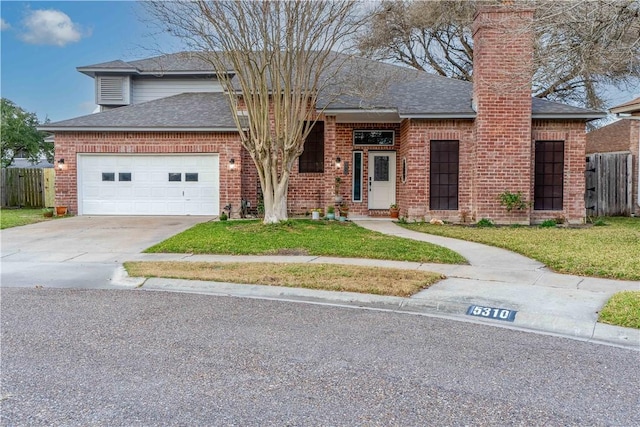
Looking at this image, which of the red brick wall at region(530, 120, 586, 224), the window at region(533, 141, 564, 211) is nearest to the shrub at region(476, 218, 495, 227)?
the red brick wall at region(530, 120, 586, 224)

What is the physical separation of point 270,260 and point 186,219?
7.48 meters

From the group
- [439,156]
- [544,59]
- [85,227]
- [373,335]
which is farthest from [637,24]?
[85,227]

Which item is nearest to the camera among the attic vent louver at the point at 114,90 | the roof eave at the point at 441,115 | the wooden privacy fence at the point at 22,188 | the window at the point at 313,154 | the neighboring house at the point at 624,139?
the neighboring house at the point at 624,139

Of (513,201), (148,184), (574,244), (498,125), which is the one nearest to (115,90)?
(148,184)

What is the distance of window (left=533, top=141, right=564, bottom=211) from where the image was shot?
14.6 m

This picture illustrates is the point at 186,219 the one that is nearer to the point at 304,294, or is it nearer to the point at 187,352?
the point at 304,294

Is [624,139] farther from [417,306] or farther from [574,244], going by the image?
[417,306]

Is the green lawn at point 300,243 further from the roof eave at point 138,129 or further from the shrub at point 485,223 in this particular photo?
the roof eave at point 138,129

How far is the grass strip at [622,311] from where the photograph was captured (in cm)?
500

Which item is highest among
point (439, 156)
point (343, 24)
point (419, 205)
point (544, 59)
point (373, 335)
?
point (343, 24)

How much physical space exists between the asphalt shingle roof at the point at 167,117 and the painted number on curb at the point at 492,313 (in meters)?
12.0

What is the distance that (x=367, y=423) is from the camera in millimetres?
2986

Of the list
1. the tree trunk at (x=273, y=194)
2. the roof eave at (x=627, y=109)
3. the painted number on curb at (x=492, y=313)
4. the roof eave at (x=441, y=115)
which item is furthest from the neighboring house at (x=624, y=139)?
the painted number on curb at (x=492, y=313)

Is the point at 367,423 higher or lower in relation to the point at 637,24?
lower
